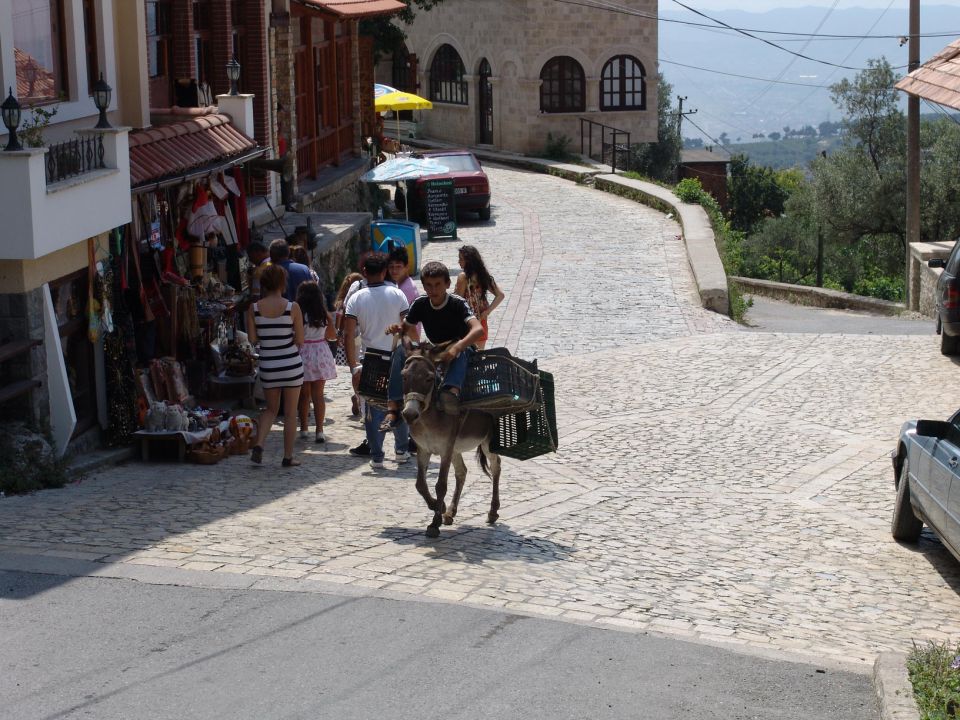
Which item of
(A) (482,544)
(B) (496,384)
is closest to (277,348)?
(B) (496,384)

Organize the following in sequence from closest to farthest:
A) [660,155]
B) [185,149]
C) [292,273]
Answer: [292,273]
[185,149]
[660,155]

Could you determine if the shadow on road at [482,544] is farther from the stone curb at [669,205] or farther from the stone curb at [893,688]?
A: the stone curb at [669,205]

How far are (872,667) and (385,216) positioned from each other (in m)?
23.1

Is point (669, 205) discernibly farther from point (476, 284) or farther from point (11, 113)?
point (11, 113)

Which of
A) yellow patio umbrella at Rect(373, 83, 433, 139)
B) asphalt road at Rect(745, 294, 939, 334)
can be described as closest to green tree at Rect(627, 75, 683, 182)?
yellow patio umbrella at Rect(373, 83, 433, 139)

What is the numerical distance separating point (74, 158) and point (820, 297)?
26.5m

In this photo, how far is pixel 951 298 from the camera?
624 inches

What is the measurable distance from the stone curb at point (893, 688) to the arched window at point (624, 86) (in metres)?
38.3

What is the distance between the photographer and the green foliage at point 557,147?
137ft

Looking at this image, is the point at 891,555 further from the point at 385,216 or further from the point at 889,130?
the point at 889,130

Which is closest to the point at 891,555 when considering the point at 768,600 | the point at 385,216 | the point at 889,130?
the point at 768,600

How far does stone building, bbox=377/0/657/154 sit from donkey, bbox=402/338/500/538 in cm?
3412

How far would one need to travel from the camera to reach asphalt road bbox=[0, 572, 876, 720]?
6.03 metres

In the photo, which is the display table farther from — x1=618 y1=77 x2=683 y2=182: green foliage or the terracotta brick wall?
x1=618 y1=77 x2=683 y2=182: green foliage
